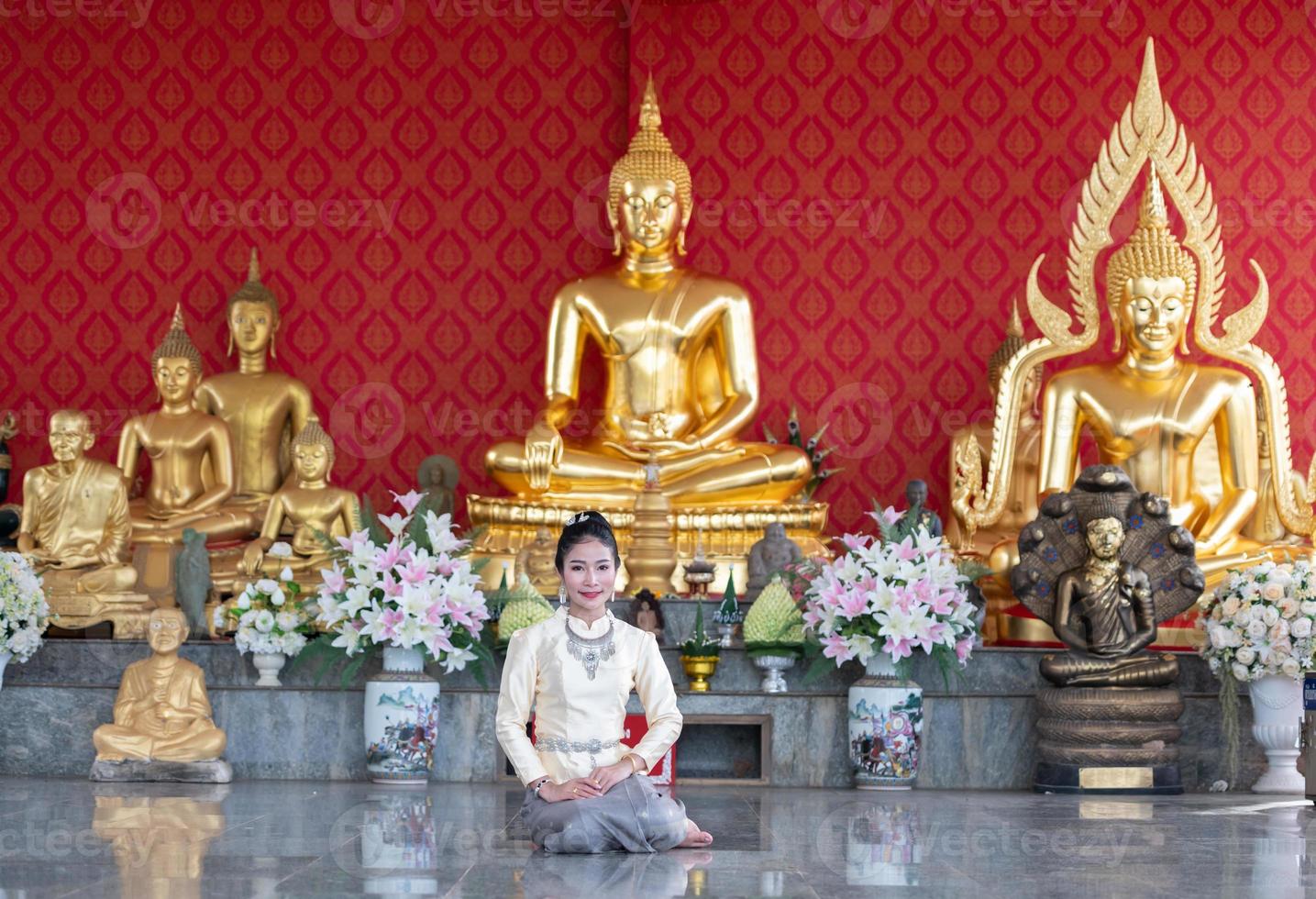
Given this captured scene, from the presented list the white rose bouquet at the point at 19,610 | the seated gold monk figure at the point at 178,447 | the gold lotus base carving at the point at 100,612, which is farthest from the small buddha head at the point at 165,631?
the seated gold monk figure at the point at 178,447

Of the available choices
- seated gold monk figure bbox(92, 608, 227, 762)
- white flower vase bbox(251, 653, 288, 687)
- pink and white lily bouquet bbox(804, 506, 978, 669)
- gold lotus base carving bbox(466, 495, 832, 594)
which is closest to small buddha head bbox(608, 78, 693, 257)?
gold lotus base carving bbox(466, 495, 832, 594)

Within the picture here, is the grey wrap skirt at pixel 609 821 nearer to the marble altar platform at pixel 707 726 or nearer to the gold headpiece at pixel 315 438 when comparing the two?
the marble altar platform at pixel 707 726

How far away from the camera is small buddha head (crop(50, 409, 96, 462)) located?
682 cm

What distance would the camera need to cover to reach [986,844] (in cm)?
401

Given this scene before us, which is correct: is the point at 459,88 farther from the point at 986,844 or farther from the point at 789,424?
the point at 986,844

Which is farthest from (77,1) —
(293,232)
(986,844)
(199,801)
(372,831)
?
(986,844)

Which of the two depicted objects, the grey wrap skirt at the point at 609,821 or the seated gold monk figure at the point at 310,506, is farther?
the seated gold monk figure at the point at 310,506

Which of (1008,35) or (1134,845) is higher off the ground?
(1008,35)

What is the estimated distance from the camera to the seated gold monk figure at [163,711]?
215 inches

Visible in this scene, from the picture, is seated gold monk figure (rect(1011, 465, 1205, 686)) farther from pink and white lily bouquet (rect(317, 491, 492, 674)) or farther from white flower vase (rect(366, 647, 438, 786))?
white flower vase (rect(366, 647, 438, 786))

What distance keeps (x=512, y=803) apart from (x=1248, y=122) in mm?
4855

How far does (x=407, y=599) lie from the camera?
18.2 ft

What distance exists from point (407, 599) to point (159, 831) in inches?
61.4

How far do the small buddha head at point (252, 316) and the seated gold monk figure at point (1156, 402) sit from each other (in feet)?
10.5
